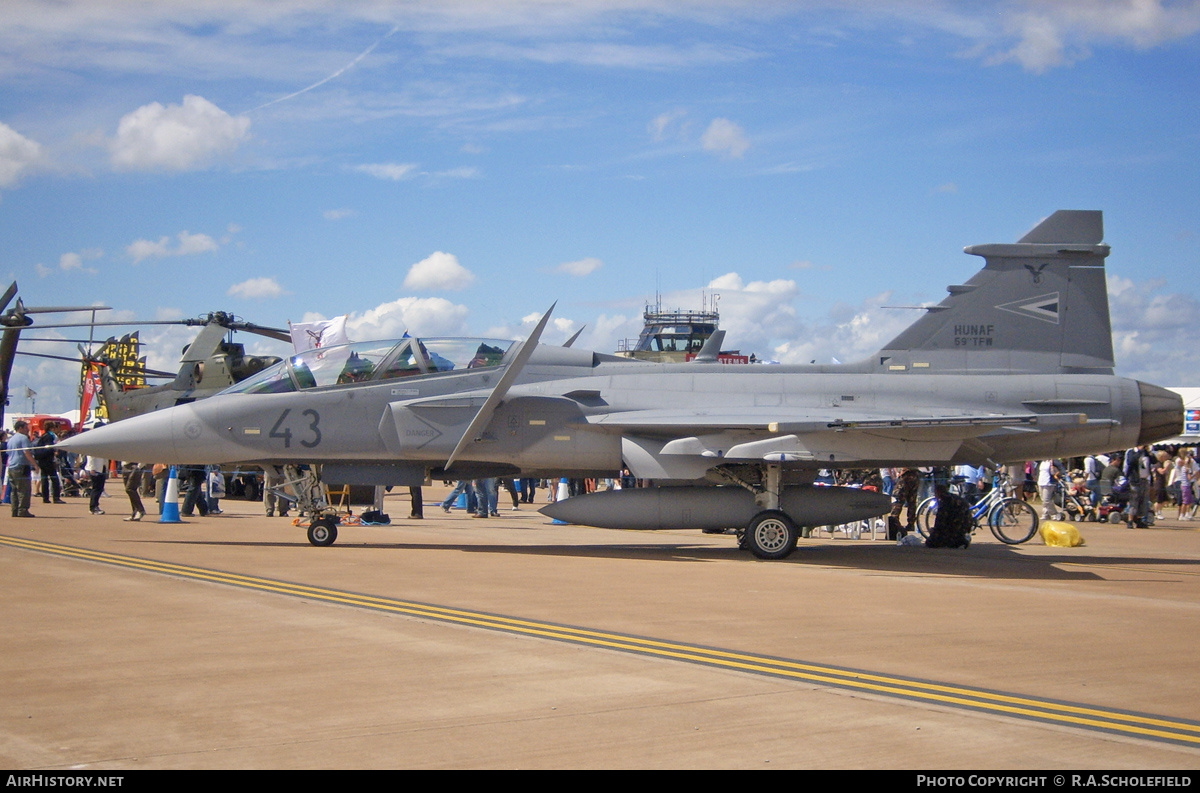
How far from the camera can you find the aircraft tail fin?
14820mm

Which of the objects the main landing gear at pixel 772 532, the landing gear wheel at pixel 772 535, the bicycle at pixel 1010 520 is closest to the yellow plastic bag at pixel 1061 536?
the bicycle at pixel 1010 520

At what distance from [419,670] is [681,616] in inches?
117

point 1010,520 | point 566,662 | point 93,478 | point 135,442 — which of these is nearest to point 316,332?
point 93,478

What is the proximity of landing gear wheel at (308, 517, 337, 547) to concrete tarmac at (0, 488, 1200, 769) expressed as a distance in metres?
0.97

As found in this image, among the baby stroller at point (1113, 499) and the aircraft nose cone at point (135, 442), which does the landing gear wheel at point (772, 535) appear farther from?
the baby stroller at point (1113, 499)

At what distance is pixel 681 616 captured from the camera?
8.83 meters

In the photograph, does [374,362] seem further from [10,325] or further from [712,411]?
[10,325]

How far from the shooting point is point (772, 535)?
13.9m

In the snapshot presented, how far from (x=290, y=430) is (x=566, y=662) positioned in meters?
8.69

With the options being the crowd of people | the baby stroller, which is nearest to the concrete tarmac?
the crowd of people
